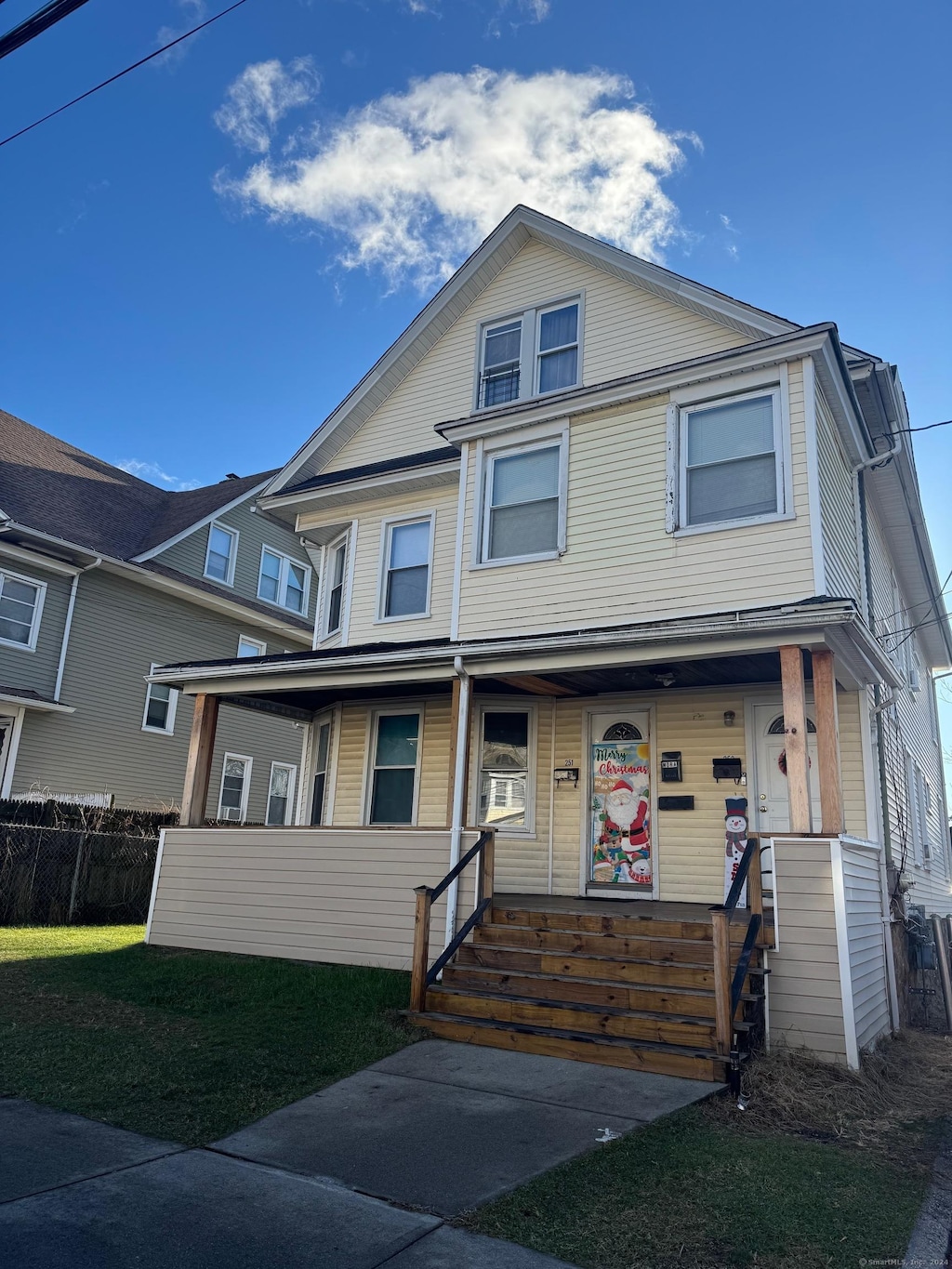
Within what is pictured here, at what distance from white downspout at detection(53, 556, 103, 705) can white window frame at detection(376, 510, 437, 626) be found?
344 inches

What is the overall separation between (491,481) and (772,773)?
4.75 meters

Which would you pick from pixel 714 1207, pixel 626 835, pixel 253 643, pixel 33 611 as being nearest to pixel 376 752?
pixel 626 835

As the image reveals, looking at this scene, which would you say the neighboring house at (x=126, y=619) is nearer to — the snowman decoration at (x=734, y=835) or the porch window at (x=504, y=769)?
the porch window at (x=504, y=769)

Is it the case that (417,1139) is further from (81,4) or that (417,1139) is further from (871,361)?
(871,361)

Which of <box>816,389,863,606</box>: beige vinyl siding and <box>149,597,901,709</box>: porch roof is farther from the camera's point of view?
<box>816,389,863,606</box>: beige vinyl siding

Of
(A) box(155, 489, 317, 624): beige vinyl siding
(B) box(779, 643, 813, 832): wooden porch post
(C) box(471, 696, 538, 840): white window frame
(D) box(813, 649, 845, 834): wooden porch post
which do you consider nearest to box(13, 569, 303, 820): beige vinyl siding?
(A) box(155, 489, 317, 624): beige vinyl siding

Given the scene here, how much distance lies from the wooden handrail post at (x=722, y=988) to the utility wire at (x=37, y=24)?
7.45 metres

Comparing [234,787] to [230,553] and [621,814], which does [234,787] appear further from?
[621,814]

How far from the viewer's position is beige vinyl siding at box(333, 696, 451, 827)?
1205 centimetres

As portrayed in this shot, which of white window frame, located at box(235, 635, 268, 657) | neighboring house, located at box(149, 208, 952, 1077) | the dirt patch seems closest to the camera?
the dirt patch

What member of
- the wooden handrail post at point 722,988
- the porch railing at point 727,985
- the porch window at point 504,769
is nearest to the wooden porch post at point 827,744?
the porch railing at point 727,985

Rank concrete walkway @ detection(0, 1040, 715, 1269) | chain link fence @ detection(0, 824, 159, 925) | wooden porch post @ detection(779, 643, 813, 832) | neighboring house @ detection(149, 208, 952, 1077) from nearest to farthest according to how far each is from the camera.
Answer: concrete walkway @ detection(0, 1040, 715, 1269), wooden porch post @ detection(779, 643, 813, 832), neighboring house @ detection(149, 208, 952, 1077), chain link fence @ detection(0, 824, 159, 925)

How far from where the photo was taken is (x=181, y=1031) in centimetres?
763

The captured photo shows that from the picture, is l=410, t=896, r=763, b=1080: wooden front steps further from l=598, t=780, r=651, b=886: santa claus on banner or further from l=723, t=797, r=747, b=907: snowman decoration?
l=598, t=780, r=651, b=886: santa claus on banner
